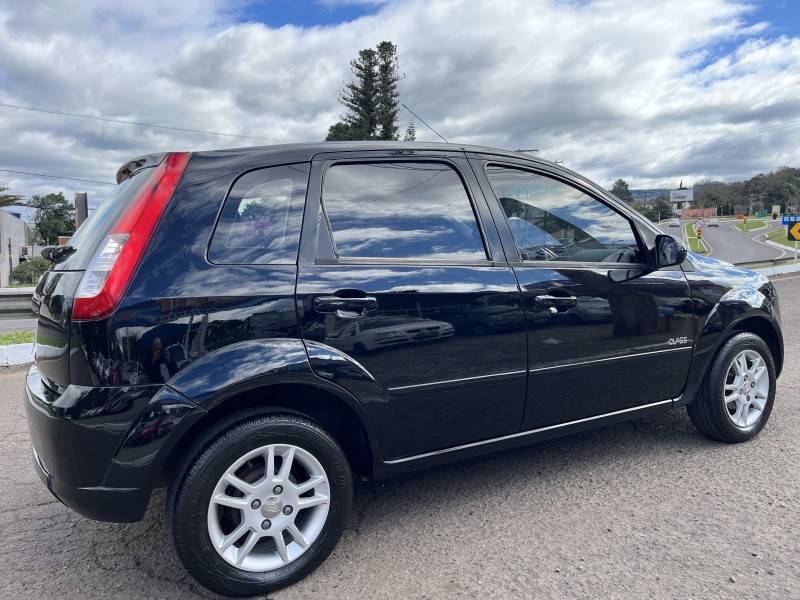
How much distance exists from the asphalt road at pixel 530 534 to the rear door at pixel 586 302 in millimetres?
441

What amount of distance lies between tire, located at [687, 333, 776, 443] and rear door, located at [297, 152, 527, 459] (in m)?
1.48

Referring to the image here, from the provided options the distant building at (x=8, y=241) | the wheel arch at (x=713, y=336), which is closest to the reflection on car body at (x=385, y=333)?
the wheel arch at (x=713, y=336)

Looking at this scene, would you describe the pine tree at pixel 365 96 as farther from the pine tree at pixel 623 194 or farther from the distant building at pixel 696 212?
the distant building at pixel 696 212

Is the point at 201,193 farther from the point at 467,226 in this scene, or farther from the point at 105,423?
the point at 467,226

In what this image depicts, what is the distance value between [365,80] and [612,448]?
48242 mm

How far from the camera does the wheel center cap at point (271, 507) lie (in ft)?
7.25

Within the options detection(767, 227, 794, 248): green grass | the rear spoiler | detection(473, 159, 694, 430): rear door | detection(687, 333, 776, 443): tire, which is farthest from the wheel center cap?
detection(767, 227, 794, 248): green grass

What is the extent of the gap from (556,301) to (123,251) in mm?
1933

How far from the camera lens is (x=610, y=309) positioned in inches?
117

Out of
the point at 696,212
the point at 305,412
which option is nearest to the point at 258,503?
the point at 305,412

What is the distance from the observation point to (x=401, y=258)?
8.25 feet

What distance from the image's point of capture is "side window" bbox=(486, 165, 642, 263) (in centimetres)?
A: 290

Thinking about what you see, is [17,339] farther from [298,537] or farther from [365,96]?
[365,96]

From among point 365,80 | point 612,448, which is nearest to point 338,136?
point 365,80
